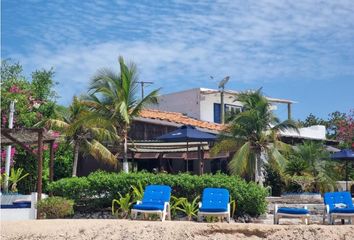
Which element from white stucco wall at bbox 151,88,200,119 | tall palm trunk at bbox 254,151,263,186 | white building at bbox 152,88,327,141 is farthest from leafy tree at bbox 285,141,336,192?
white stucco wall at bbox 151,88,200,119

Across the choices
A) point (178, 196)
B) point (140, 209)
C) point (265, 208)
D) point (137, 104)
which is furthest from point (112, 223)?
point (137, 104)

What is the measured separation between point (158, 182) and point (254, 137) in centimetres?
733

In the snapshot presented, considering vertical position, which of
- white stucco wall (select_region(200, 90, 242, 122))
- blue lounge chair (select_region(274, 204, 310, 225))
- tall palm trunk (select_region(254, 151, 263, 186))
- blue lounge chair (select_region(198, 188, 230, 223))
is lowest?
blue lounge chair (select_region(274, 204, 310, 225))

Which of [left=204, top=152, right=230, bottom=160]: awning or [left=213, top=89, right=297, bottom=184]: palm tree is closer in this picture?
[left=213, top=89, right=297, bottom=184]: palm tree

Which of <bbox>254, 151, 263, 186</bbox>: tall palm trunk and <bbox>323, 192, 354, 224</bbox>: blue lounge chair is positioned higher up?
<bbox>254, 151, 263, 186</bbox>: tall palm trunk

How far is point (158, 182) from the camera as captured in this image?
1753 centimetres

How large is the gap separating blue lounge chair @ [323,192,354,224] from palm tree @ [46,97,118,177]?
12358mm

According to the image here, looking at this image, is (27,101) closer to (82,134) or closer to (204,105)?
(82,134)

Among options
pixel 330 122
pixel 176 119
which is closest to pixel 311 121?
pixel 330 122

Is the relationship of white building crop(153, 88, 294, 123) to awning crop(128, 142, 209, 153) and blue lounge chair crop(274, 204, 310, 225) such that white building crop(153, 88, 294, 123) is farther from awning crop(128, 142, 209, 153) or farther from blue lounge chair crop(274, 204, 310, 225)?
blue lounge chair crop(274, 204, 310, 225)

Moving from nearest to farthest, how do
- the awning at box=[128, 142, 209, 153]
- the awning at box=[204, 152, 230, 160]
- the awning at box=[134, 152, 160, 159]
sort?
the awning at box=[204, 152, 230, 160] → the awning at box=[128, 142, 209, 153] → the awning at box=[134, 152, 160, 159]

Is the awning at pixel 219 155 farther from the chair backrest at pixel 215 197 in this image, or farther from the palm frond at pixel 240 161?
the chair backrest at pixel 215 197

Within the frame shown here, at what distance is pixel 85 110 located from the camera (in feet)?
87.5

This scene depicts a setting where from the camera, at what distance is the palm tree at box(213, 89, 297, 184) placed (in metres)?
23.2
